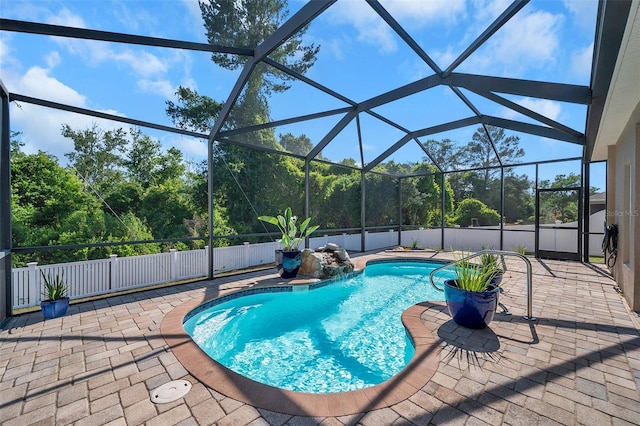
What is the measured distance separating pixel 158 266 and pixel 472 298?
5.76 m

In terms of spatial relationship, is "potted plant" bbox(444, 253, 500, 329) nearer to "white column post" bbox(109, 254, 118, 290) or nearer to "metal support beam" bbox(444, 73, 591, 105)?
"metal support beam" bbox(444, 73, 591, 105)

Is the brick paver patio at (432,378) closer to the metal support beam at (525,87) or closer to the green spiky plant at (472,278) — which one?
the green spiky plant at (472,278)

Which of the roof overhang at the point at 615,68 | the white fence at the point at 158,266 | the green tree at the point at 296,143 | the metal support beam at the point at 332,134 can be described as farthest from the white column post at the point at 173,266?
the roof overhang at the point at 615,68

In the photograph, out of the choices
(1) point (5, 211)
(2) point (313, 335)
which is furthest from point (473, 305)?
(1) point (5, 211)

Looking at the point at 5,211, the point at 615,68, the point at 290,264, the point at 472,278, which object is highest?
the point at 615,68

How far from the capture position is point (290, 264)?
6.54 meters

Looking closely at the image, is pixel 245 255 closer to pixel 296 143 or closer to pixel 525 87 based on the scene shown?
pixel 296 143

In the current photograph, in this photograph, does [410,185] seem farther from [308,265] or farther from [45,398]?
[45,398]

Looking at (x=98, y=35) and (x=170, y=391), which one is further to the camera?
(x=98, y=35)

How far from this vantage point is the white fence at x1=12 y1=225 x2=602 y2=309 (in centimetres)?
459

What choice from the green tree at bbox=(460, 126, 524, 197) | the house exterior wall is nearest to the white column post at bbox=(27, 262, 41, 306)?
the house exterior wall

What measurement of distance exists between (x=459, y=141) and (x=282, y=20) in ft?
25.3

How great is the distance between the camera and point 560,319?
3.88 meters

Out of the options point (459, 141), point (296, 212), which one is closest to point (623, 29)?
point (459, 141)
